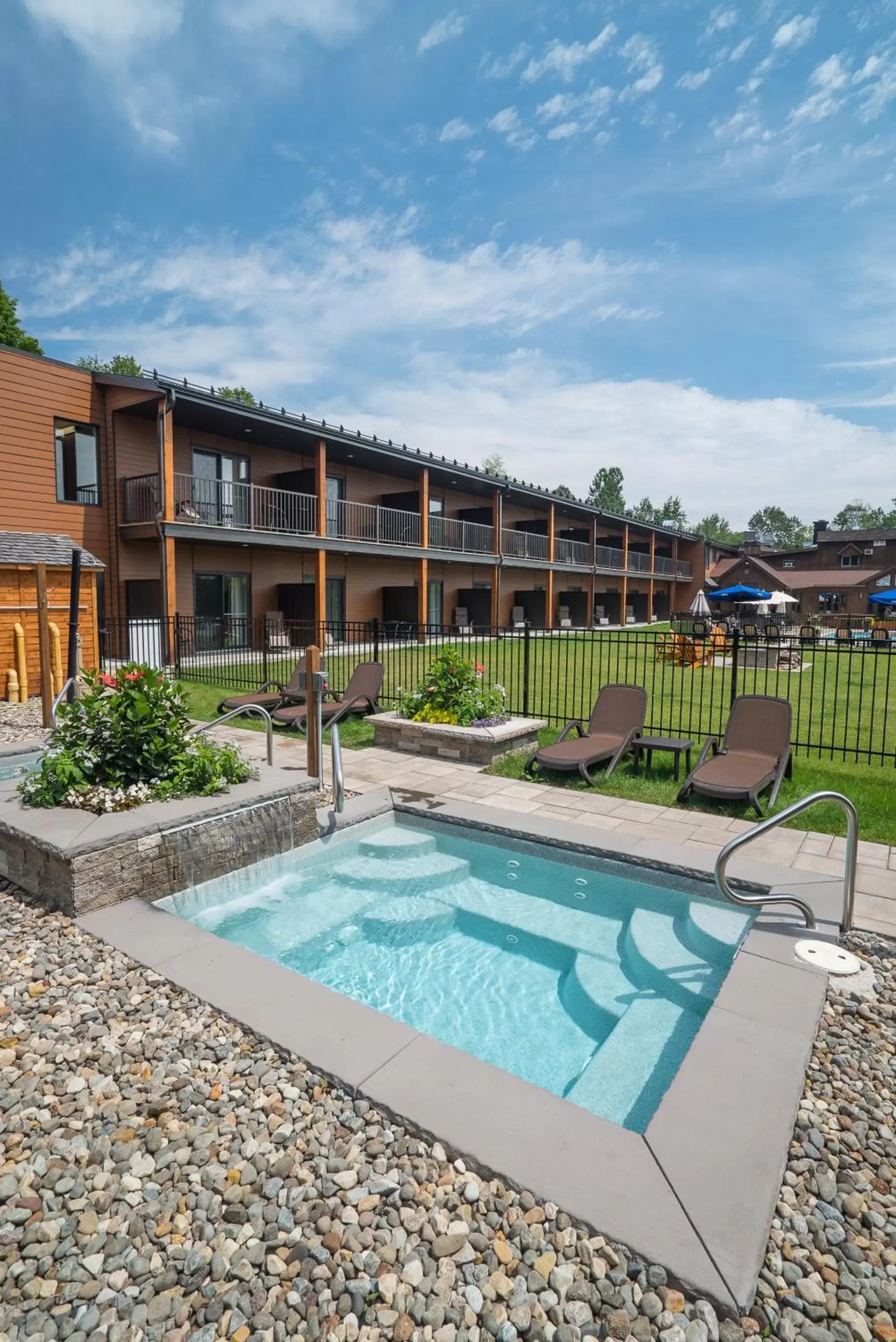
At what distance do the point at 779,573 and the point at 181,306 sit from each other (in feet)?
172

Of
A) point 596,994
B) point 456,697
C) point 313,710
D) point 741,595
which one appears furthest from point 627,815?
point 741,595

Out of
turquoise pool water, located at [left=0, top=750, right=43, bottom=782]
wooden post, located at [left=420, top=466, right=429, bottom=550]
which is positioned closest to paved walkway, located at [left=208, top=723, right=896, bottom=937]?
turquoise pool water, located at [left=0, top=750, right=43, bottom=782]

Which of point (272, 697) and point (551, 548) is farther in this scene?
point (551, 548)

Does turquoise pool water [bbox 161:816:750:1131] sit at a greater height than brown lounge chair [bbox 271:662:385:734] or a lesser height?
lesser

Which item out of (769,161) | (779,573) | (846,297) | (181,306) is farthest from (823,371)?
(779,573)

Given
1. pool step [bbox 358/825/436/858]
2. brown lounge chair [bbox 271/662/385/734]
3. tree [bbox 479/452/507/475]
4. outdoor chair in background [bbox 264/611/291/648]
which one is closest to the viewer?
pool step [bbox 358/825/436/858]

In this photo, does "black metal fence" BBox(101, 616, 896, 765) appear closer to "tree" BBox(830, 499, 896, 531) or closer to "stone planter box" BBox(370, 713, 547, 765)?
"stone planter box" BBox(370, 713, 547, 765)

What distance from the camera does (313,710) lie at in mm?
7316

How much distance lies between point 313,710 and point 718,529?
119950mm

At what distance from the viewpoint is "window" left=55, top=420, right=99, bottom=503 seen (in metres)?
16.6

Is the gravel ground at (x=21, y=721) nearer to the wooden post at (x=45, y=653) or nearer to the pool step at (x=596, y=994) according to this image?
the wooden post at (x=45, y=653)

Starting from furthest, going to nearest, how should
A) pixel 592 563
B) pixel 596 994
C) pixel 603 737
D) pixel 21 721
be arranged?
pixel 592 563 < pixel 21 721 < pixel 603 737 < pixel 596 994

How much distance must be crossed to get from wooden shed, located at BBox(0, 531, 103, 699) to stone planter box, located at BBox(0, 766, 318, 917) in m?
7.77

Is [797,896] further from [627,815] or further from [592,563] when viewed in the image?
[592,563]
